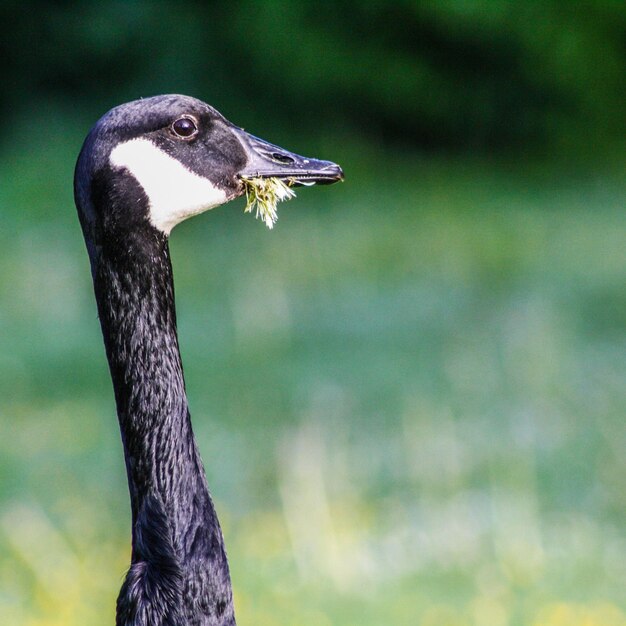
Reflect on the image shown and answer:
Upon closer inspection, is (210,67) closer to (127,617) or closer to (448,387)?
(448,387)

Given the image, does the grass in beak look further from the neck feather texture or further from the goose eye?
the neck feather texture

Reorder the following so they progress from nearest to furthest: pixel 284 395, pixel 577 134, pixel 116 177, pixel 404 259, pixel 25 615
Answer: pixel 116 177
pixel 25 615
pixel 284 395
pixel 404 259
pixel 577 134

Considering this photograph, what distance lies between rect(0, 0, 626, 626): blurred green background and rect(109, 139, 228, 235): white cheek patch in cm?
219

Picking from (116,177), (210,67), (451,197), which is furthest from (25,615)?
(210,67)

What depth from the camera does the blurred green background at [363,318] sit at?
5.01 metres

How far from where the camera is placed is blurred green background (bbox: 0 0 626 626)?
5.01 metres

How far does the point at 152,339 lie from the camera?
9.11ft

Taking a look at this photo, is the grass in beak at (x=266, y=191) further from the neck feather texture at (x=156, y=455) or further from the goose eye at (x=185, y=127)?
the neck feather texture at (x=156, y=455)

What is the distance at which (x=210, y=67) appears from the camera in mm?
13984

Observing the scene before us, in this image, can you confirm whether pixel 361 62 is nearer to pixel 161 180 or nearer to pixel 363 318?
pixel 363 318

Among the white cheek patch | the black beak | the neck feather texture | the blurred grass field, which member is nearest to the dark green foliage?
the blurred grass field

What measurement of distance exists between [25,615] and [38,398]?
2904 millimetres

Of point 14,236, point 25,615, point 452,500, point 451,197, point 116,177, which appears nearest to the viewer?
point 116,177

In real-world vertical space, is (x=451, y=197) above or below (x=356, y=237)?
above
